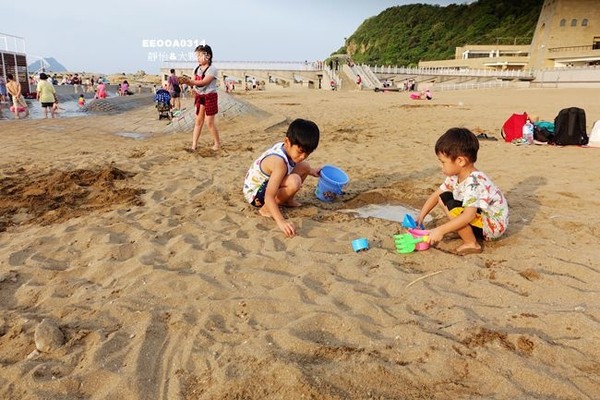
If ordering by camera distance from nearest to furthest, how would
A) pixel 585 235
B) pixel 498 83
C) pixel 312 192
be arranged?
pixel 585 235
pixel 312 192
pixel 498 83

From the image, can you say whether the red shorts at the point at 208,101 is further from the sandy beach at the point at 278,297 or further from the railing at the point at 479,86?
the railing at the point at 479,86

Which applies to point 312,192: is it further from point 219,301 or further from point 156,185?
point 219,301

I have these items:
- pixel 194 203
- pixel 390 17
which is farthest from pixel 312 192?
pixel 390 17

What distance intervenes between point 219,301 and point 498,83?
37.6 metres

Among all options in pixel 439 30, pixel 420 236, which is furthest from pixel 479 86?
pixel 439 30

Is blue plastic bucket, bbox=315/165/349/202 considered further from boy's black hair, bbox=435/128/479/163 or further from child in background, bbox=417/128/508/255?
boy's black hair, bbox=435/128/479/163

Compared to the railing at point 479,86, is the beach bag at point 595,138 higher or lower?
lower

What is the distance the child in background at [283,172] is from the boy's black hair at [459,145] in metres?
1.04

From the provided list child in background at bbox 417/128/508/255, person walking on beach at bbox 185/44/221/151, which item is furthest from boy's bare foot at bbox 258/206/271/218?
person walking on beach at bbox 185/44/221/151

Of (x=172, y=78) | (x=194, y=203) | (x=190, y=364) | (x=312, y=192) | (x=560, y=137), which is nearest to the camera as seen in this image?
(x=190, y=364)

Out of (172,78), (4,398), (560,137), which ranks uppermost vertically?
(172,78)

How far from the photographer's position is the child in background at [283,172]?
11.7 feet

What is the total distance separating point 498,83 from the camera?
113ft

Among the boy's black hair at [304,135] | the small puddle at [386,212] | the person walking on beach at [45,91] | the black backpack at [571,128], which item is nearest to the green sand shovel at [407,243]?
the small puddle at [386,212]
